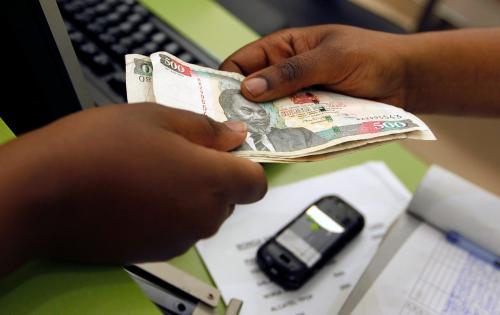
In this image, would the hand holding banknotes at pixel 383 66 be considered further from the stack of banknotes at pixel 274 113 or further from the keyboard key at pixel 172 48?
the keyboard key at pixel 172 48

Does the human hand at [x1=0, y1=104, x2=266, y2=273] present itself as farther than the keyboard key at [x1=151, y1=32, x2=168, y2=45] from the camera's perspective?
No

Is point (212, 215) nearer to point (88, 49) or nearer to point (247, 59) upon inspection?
point (247, 59)

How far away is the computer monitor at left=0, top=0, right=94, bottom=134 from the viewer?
378 millimetres

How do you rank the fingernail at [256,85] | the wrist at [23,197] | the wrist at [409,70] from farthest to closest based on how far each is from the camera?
the wrist at [409,70] < the fingernail at [256,85] < the wrist at [23,197]

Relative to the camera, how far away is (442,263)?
60cm

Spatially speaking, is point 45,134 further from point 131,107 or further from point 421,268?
point 421,268

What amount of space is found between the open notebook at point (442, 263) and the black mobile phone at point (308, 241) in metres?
0.06

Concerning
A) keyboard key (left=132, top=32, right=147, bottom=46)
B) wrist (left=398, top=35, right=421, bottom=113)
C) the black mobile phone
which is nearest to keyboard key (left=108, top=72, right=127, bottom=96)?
keyboard key (left=132, top=32, right=147, bottom=46)

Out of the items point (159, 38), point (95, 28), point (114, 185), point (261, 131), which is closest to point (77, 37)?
point (95, 28)

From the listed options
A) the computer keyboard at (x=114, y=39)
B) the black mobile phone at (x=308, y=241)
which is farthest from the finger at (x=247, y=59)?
the black mobile phone at (x=308, y=241)

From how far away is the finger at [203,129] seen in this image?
0.35 m

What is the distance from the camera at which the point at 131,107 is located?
13.2 inches

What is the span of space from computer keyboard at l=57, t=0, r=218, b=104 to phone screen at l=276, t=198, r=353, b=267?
315 mm

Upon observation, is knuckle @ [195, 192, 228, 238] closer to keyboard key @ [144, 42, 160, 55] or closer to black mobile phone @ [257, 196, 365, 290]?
black mobile phone @ [257, 196, 365, 290]
